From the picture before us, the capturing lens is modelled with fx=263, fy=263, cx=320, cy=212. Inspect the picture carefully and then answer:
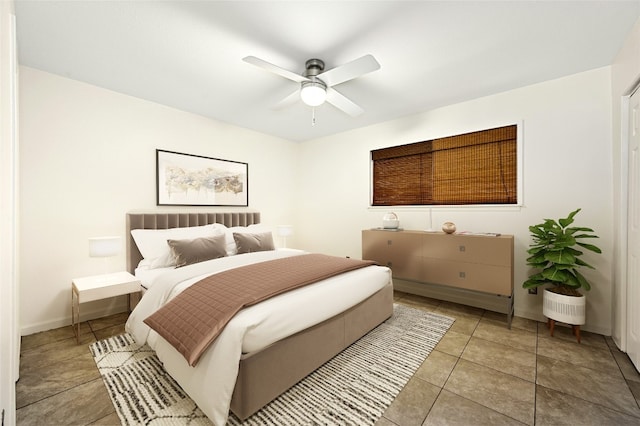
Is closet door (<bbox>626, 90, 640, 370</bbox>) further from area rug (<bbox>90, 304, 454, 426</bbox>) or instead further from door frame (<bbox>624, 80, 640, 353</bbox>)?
area rug (<bbox>90, 304, 454, 426</bbox>)

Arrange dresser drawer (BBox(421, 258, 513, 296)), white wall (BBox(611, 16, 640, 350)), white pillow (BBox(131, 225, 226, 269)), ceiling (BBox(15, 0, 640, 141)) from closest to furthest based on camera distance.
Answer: ceiling (BBox(15, 0, 640, 141)), white wall (BBox(611, 16, 640, 350)), dresser drawer (BBox(421, 258, 513, 296)), white pillow (BBox(131, 225, 226, 269))

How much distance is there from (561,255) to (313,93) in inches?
106

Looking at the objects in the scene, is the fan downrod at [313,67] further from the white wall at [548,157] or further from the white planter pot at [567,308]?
the white planter pot at [567,308]

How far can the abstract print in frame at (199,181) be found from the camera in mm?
3412

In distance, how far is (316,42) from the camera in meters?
2.11

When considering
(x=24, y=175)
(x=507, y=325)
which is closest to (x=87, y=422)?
(x=24, y=175)

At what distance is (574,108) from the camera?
2.67 meters

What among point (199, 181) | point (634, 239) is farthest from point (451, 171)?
point (199, 181)

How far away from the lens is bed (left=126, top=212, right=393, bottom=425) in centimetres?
145

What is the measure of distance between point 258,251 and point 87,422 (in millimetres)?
2142

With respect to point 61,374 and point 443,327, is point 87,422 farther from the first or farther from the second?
point 443,327

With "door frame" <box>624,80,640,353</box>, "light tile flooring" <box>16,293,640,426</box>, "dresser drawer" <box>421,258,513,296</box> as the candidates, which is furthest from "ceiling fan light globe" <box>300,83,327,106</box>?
"door frame" <box>624,80,640,353</box>

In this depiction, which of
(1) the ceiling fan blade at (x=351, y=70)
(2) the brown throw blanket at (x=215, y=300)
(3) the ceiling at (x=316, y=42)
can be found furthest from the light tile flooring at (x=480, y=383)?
(3) the ceiling at (x=316, y=42)

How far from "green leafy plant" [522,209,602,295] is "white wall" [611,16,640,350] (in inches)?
7.2
